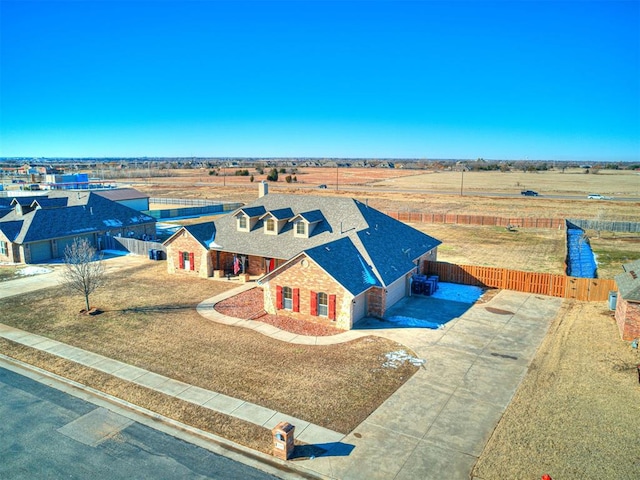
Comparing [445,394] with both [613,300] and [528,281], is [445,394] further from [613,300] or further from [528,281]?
[528,281]

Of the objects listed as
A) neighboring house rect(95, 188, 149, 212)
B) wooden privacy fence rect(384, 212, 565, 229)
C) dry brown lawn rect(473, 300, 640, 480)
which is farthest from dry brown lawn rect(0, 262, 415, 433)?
wooden privacy fence rect(384, 212, 565, 229)

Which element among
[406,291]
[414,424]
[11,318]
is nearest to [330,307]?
[406,291]

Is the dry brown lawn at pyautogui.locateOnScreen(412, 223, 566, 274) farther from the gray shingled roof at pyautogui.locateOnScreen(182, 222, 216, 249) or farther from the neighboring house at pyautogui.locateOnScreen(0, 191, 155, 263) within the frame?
the neighboring house at pyautogui.locateOnScreen(0, 191, 155, 263)

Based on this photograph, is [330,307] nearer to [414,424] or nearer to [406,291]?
[406,291]

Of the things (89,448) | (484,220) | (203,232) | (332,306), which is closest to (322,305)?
(332,306)

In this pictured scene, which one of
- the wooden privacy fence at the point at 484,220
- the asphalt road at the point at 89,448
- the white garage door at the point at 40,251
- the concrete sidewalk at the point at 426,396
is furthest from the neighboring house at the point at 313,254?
the wooden privacy fence at the point at 484,220

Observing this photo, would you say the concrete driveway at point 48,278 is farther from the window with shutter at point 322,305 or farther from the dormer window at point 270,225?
the window with shutter at point 322,305
